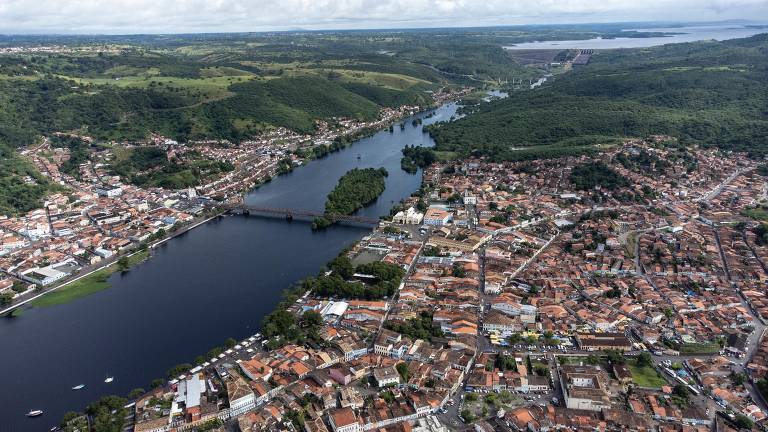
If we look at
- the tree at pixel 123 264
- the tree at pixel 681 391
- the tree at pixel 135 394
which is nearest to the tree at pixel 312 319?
the tree at pixel 135 394

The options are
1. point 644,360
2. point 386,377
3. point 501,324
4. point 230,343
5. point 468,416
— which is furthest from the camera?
point 501,324

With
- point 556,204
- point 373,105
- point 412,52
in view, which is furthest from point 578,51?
point 556,204

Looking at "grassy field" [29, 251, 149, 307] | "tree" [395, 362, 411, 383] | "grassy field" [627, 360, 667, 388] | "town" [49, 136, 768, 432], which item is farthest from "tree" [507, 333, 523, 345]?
"grassy field" [29, 251, 149, 307]

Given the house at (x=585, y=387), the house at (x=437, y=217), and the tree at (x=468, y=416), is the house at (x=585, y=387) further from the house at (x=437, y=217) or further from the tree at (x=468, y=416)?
the house at (x=437, y=217)

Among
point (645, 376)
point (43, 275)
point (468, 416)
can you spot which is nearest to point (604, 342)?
point (645, 376)

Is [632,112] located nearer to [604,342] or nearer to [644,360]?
[604,342]

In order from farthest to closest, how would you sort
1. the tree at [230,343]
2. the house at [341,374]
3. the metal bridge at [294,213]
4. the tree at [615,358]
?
the metal bridge at [294,213], the tree at [230,343], the tree at [615,358], the house at [341,374]

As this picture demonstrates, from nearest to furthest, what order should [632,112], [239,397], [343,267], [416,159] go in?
[239,397] → [343,267] → [416,159] → [632,112]
